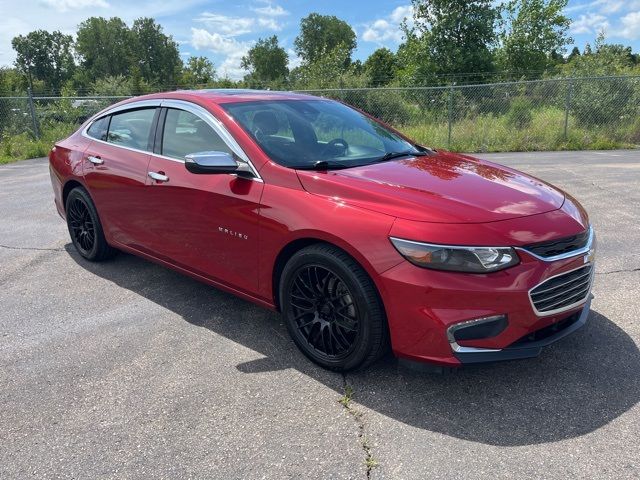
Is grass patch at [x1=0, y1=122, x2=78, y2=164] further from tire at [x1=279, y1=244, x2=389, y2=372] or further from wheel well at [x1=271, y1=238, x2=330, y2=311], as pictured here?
tire at [x1=279, y1=244, x2=389, y2=372]

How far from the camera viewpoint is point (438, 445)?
2.46 metres

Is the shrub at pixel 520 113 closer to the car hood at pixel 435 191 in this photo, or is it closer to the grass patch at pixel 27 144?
the car hood at pixel 435 191

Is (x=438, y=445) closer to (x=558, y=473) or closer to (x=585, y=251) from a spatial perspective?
(x=558, y=473)

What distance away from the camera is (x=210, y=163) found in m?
3.23

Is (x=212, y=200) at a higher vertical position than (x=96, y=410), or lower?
higher

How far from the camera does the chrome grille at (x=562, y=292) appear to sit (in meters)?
2.63

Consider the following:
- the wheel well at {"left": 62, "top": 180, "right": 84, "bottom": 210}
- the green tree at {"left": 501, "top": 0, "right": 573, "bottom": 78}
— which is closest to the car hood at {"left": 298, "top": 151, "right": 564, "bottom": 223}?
the wheel well at {"left": 62, "top": 180, "right": 84, "bottom": 210}

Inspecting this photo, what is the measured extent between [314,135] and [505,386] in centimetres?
205

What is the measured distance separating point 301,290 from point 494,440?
1.30 meters

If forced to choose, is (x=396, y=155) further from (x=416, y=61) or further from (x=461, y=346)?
(x=416, y=61)

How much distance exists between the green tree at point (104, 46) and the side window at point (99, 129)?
103 metres

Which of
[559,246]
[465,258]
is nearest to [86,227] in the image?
[465,258]

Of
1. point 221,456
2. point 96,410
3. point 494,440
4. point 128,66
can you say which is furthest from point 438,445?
point 128,66

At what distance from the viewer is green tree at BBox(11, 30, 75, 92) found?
326 ft
